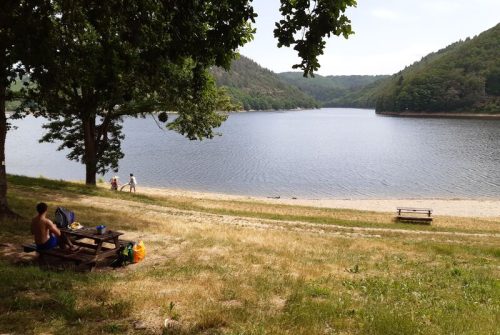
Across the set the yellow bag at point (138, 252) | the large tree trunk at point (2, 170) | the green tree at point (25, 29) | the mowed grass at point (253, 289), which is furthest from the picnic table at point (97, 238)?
the green tree at point (25, 29)

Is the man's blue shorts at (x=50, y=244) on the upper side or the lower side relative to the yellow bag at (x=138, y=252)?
upper

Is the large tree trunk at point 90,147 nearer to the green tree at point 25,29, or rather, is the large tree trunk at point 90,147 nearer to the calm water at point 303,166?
the green tree at point 25,29

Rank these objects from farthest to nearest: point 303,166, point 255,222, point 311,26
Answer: point 303,166
point 255,222
point 311,26

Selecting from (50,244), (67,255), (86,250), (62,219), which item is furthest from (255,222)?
Result: (50,244)

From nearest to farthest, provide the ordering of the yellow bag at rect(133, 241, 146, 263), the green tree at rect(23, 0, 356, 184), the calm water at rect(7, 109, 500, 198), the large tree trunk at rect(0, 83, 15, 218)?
the green tree at rect(23, 0, 356, 184)
the yellow bag at rect(133, 241, 146, 263)
the large tree trunk at rect(0, 83, 15, 218)
the calm water at rect(7, 109, 500, 198)

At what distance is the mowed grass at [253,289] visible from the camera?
7410mm

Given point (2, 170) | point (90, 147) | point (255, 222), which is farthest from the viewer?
point (90, 147)

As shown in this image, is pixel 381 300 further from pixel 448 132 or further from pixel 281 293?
pixel 448 132

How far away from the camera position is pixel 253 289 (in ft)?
32.1

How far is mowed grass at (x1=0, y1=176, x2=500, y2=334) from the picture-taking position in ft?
24.3

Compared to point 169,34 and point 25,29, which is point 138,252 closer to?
point 169,34

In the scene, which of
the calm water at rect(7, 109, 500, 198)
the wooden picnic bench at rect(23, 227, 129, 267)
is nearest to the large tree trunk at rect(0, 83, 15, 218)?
the wooden picnic bench at rect(23, 227, 129, 267)

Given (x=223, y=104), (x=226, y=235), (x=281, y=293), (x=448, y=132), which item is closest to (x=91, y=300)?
(x=281, y=293)

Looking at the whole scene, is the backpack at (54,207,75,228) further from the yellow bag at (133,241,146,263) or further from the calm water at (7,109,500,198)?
the calm water at (7,109,500,198)
